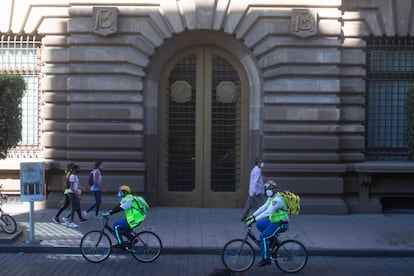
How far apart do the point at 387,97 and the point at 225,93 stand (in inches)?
173

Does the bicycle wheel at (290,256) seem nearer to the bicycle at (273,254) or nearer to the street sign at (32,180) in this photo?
the bicycle at (273,254)

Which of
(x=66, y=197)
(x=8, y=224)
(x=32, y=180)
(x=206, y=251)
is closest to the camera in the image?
(x=206, y=251)

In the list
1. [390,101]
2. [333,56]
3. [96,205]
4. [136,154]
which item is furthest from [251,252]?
[390,101]

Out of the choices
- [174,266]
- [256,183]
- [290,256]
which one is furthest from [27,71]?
[290,256]

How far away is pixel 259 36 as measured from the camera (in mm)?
13891

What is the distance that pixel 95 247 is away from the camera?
30.9ft

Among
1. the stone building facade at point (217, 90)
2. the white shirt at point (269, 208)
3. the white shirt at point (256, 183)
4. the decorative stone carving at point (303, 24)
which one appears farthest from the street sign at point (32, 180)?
the decorative stone carving at point (303, 24)

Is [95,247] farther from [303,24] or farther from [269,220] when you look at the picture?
[303,24]

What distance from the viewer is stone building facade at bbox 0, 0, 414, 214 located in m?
13.8

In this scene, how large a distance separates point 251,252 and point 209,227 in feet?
11.0

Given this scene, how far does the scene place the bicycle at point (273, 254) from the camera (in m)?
8.84

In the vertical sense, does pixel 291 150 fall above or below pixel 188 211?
above

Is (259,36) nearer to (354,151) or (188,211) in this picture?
(354,151)

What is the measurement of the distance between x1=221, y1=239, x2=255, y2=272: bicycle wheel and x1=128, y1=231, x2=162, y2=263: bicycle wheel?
1225 millimetres
